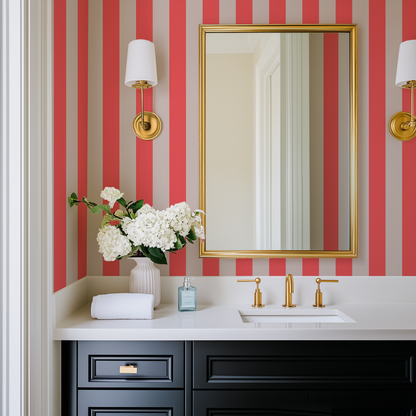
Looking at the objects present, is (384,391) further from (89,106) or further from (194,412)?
(89,106)

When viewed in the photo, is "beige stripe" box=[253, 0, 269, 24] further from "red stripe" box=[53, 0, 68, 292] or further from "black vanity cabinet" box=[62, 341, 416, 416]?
"black vanity cabinet" box=[62, 341, 416, 416]

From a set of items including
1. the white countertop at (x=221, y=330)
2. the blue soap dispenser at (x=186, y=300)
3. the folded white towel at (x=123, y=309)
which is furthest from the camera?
the blue soap dispenser at (x=186, y=300)

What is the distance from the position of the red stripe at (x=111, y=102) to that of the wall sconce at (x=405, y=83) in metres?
1.28

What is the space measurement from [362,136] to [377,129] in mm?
76

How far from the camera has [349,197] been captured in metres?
1.87

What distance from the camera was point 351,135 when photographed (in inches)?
73.7

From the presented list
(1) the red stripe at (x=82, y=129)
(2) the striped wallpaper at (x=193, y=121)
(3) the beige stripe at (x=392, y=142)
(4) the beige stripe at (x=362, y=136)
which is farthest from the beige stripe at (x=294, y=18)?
(1) the red stripe at (x=82, y=129)

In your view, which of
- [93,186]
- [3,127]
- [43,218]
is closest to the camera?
[3,127]

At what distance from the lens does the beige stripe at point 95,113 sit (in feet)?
6.16

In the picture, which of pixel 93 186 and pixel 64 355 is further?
pixel 93 186

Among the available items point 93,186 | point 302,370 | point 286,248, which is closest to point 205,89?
point 93,186

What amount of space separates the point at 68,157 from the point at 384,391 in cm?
146

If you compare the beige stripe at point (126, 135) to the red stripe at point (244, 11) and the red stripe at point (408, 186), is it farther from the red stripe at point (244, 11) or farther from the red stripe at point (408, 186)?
the red stripe at point (408, 186)

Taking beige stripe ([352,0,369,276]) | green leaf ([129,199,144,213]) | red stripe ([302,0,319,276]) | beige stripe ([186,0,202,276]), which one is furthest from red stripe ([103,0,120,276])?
beige stripe ([352,0,369,276])
